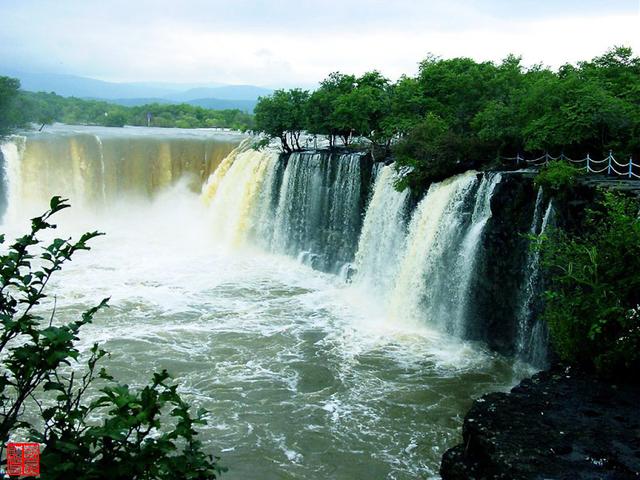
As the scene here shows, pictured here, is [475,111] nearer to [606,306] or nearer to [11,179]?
[606,306]

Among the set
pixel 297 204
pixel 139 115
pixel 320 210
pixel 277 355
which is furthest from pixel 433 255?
pixel 139 115

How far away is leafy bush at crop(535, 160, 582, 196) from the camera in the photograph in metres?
12.0

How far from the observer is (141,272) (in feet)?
68.3

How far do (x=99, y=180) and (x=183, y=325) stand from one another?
16637 millimetres

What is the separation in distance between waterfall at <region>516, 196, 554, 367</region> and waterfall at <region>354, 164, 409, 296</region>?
4742mm

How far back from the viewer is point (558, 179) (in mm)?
12133

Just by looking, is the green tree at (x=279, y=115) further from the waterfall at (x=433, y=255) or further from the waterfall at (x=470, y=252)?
the waterfall at (x=470, y=252)

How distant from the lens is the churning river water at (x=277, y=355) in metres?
9.69

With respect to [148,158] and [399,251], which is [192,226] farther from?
[399,251]

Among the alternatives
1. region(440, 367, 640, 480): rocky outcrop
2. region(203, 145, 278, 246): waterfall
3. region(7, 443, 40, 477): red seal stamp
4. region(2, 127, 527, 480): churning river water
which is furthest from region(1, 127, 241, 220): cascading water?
region(7, 443, 40, 477): red seal stamp

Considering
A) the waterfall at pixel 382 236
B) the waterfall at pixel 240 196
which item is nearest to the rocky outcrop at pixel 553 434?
the waterfall at pixel 382 236

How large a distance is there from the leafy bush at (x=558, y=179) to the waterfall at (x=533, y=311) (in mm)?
221

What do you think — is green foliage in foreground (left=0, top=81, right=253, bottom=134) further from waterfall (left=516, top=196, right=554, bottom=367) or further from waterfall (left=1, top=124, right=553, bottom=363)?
waterfall (left=516, top=196, right=554, bottom=367)

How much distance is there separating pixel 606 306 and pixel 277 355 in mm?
7032
